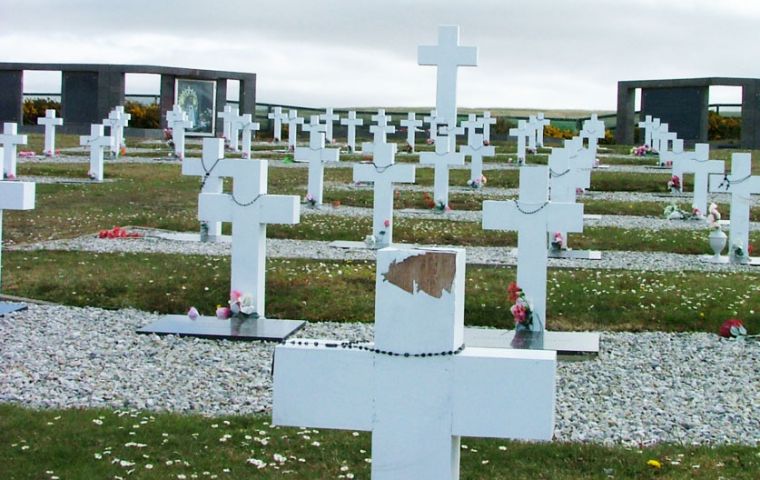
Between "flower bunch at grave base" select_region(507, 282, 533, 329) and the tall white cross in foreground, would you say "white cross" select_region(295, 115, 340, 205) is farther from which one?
the tall white cross in foreground

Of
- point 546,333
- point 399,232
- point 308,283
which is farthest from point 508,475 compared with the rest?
point 399,232

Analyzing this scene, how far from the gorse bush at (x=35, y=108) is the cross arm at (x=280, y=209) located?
3992 cm

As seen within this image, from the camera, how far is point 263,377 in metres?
8.02

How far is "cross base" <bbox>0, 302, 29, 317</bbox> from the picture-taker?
33.6 feet

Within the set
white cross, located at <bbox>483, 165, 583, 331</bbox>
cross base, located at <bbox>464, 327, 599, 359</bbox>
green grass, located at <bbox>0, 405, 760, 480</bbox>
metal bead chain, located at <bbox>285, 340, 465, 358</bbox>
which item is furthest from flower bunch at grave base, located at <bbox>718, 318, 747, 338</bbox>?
metal bead chain, located at <bbox>285, 340, 465, 358</bbox>

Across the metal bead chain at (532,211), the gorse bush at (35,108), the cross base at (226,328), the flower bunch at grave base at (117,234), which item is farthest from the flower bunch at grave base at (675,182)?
the gorse bush at (35,108)

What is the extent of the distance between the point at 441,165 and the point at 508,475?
15.4 m

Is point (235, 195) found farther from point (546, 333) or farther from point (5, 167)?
point (5, 167)

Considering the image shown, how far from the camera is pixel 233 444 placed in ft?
20.1

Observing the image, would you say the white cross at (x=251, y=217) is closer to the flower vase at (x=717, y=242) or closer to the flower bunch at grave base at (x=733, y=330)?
the flower bunch at grave base at (x=733, y=330)

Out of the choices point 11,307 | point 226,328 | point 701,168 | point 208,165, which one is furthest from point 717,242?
point 11,307

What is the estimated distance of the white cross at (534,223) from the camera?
9773 mm

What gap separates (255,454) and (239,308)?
4302 mm

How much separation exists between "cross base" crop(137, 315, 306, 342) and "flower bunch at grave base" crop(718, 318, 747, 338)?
391 cm
